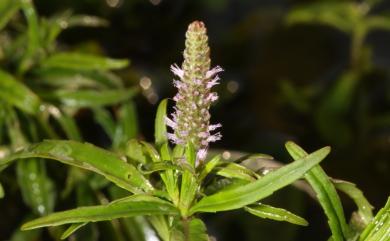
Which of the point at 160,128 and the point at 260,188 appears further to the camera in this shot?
the point at 160,128

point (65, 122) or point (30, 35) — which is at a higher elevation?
point (30, 35)

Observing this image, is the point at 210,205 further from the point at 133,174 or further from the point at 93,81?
the point at 93,81

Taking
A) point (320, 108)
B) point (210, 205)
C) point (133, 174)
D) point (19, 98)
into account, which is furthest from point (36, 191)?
point (320, 108)

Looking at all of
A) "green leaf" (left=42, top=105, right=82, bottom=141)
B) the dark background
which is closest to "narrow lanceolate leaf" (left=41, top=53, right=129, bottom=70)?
"green leaf" (left=42, top=105, right=82, bottom=141)

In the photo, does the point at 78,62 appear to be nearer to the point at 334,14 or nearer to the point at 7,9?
the point at 7,9

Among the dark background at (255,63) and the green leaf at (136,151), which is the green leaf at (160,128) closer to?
the green leaf at (136,151)

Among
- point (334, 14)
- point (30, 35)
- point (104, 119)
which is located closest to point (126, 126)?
point (104, 119)

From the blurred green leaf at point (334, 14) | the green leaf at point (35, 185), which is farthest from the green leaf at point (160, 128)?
the blurred green leaf at point (334, 14)

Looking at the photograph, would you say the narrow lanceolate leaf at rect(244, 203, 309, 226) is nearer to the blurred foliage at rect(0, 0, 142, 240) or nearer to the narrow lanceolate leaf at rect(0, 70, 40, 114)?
the blurred foliage at rect(0, 0, 142, 240)
